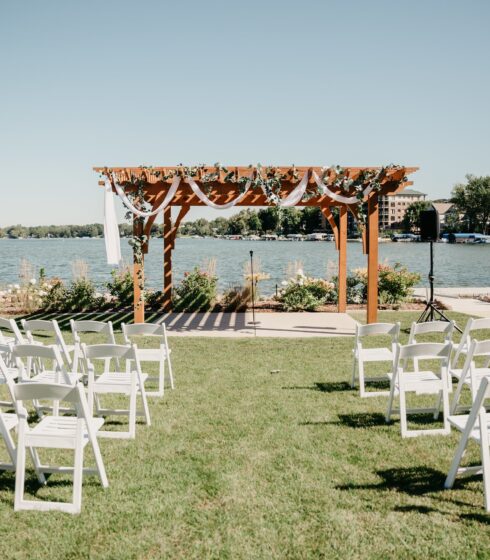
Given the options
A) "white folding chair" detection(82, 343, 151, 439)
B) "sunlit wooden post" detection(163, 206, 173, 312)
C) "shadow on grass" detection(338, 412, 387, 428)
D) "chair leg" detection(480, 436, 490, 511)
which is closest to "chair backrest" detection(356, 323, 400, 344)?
"shadow on grass" detection(338, 412, 387, 428)

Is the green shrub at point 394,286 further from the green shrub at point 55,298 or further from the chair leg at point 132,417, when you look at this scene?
the chair leg at point 132,417

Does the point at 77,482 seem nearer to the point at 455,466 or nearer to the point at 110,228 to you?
the point at 455,466

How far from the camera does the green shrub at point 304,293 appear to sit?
14.6 meters

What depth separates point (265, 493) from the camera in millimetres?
4031

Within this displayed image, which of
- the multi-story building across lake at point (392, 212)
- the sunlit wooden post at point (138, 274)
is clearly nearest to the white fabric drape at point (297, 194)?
the sunlit wooden post at point (138, 274)

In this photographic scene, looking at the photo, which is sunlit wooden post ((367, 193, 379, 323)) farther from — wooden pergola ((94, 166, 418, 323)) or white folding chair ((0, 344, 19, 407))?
white folding chair ((0, 344, 19, 407))

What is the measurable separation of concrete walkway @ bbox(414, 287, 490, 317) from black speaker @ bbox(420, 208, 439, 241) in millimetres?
2917

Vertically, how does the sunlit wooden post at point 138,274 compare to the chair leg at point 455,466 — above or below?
above

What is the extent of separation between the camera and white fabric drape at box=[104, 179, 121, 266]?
10766 millimetres

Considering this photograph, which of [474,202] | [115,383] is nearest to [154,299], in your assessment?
[115,383]

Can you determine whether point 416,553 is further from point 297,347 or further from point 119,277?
point 119,277

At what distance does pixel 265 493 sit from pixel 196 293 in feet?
36.1

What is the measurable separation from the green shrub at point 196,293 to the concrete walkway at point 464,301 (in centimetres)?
645

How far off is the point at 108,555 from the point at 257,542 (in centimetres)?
93
